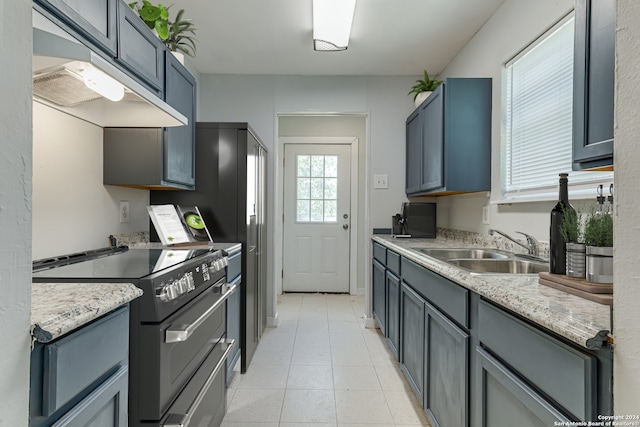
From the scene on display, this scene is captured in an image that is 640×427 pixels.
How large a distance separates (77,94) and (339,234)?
3609 mm

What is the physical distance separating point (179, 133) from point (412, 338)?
6.01 ft

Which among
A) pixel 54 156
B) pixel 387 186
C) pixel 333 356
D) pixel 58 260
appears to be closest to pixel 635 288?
pixel 58 260

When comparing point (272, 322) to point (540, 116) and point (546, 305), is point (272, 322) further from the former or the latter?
point (546, 305)

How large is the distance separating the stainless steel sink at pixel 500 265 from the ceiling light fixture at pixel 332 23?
1657mm

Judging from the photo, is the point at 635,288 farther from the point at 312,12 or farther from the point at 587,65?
the point at 312,12

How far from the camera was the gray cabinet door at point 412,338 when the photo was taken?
1.84 meters

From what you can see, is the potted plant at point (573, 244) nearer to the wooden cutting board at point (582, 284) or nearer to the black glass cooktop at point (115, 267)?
the wooden cutting board at point (582, 284)

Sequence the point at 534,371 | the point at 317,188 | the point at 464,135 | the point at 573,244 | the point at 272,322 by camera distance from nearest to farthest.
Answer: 1. the point at 534,371
2. the point at 573,244
3. the point at 464,135
4. the point at 272,322
5. the point at 317,188

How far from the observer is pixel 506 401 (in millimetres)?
1013

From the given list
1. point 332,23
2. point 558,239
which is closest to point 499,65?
point 332,23

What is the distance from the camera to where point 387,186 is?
11.3 feet

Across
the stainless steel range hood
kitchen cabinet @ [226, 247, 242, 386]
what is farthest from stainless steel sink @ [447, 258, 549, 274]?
the stainless steel range hood

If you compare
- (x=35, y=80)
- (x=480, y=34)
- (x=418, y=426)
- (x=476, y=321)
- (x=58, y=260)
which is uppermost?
(x=480, y=34)

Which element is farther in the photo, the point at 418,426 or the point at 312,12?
the point at 312,12
